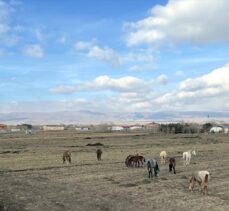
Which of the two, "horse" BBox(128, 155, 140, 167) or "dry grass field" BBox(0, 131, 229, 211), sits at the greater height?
"horse" BBox(128, 155, 140, 167)

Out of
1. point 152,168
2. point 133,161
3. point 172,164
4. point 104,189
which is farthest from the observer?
point 133,161

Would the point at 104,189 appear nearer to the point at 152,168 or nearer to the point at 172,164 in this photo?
the point at 152,168

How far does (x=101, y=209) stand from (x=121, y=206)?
112 centimetres

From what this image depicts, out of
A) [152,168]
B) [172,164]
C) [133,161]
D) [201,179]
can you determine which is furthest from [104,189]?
[133,161]

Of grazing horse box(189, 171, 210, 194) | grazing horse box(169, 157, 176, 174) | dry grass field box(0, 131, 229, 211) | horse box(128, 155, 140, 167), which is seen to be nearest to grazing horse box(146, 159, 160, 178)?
dry grass field box(0, 131, 229, 211)

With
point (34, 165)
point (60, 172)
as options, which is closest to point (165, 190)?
point (60, 172)

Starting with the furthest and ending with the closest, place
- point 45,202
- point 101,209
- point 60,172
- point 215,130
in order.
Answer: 1. point 215,130
2. point 60,172
3. point 45,202
4. point 101,209

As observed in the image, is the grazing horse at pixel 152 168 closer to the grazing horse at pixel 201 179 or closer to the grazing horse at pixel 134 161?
the grazing horse at pixel 201 179

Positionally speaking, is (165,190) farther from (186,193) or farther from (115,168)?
(115,168)

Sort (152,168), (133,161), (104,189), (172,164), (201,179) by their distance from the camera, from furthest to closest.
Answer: (133,161) < (172,164) < (152,168) < (104,189) < (201,179)

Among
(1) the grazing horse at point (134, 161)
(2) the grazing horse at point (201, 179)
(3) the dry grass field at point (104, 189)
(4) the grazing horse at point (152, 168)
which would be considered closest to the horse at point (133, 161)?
(1) the grazing horse at point (134, 161)

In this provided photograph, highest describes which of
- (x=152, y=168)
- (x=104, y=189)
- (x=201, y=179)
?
(x=152, y=168)

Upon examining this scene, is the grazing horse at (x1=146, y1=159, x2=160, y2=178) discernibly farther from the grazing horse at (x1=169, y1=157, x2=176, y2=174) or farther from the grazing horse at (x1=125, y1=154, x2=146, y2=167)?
the grazing horse at (x1=125, y1=154, x2=146, y2=167)

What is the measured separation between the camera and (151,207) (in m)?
22.9
